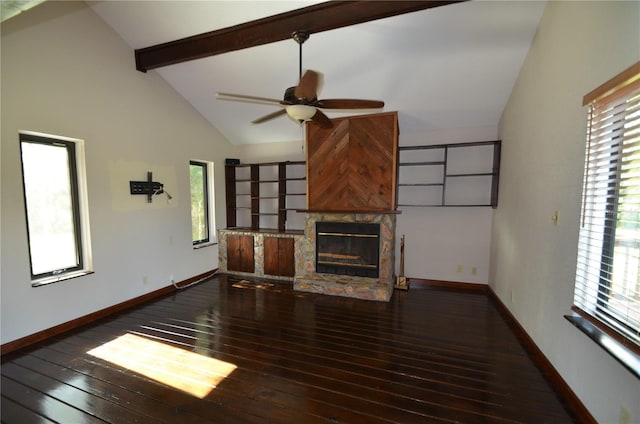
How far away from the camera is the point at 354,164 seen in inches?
162

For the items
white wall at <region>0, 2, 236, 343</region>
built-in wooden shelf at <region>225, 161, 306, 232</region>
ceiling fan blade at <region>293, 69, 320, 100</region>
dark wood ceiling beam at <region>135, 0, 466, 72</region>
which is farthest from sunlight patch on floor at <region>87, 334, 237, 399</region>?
dark wood ceiling beam at <region>135, 0, 466, 72</region>

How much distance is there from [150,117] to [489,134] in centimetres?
500

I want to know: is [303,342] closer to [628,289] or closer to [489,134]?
[628,289]

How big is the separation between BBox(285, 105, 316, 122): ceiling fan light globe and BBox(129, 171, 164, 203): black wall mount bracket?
2580mm

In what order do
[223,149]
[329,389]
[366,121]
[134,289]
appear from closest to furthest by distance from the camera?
1. [329,389]
2. [134,289]
3. [366,121]
4. [223,149]

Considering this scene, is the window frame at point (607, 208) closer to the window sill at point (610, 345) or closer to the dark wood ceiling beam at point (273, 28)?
the window sill at point (610, 345)

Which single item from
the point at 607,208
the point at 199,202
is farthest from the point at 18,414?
the point at 607,208

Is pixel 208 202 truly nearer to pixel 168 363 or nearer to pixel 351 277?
pixel 351 277

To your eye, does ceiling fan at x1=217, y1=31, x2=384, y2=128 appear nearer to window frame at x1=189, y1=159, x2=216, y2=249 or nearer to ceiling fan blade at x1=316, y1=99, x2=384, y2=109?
ceiling fan blade at x1=316, y1=99, x2=384, y2=109

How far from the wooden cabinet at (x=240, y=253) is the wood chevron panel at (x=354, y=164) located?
5.01ft

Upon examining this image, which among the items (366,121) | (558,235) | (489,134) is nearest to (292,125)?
(366,121)

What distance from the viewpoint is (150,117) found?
3922 mm

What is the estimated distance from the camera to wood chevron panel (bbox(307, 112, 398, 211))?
396cm

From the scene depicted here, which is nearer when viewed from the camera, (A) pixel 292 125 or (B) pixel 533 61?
(B) pixel 533 61
